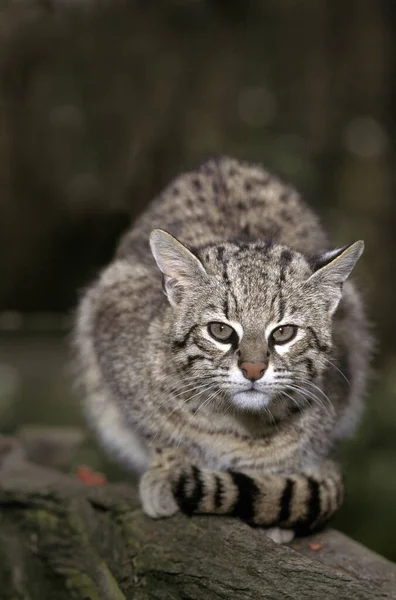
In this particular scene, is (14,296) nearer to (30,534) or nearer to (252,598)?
(30,534)

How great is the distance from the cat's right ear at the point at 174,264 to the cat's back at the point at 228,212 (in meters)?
0.64

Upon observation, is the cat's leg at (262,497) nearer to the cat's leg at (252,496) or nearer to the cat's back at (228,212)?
the cat's leg at (252,496)

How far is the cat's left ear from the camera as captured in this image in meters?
3.98

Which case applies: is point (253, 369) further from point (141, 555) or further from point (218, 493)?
point (141, 555)

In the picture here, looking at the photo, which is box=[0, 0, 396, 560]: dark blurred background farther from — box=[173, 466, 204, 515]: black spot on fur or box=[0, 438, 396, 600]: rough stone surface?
box=[173, 466, 204, 515]: black spot on fur

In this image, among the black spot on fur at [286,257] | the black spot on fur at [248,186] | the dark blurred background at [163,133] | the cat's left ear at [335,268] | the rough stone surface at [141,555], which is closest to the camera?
the rough stone surface at [141,555]

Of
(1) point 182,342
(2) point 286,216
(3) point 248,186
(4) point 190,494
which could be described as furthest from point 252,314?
(3) point 248,186

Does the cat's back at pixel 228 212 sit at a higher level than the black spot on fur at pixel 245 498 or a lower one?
higher

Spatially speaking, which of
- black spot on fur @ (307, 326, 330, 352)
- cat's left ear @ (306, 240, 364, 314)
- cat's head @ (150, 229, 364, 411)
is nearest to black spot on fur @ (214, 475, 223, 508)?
cat's head @ (150, 229, 364, 411)

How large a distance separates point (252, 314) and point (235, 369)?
0.81ft

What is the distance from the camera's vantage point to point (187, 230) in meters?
5.07

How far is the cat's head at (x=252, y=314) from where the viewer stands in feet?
12.4

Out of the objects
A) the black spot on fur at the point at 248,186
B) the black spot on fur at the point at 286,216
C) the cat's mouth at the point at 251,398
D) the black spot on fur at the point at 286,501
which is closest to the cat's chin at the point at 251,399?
the cat's mouth at the point at 251,398

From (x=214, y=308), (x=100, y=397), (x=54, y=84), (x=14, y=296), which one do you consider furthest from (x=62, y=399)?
(x=214, y=308)
